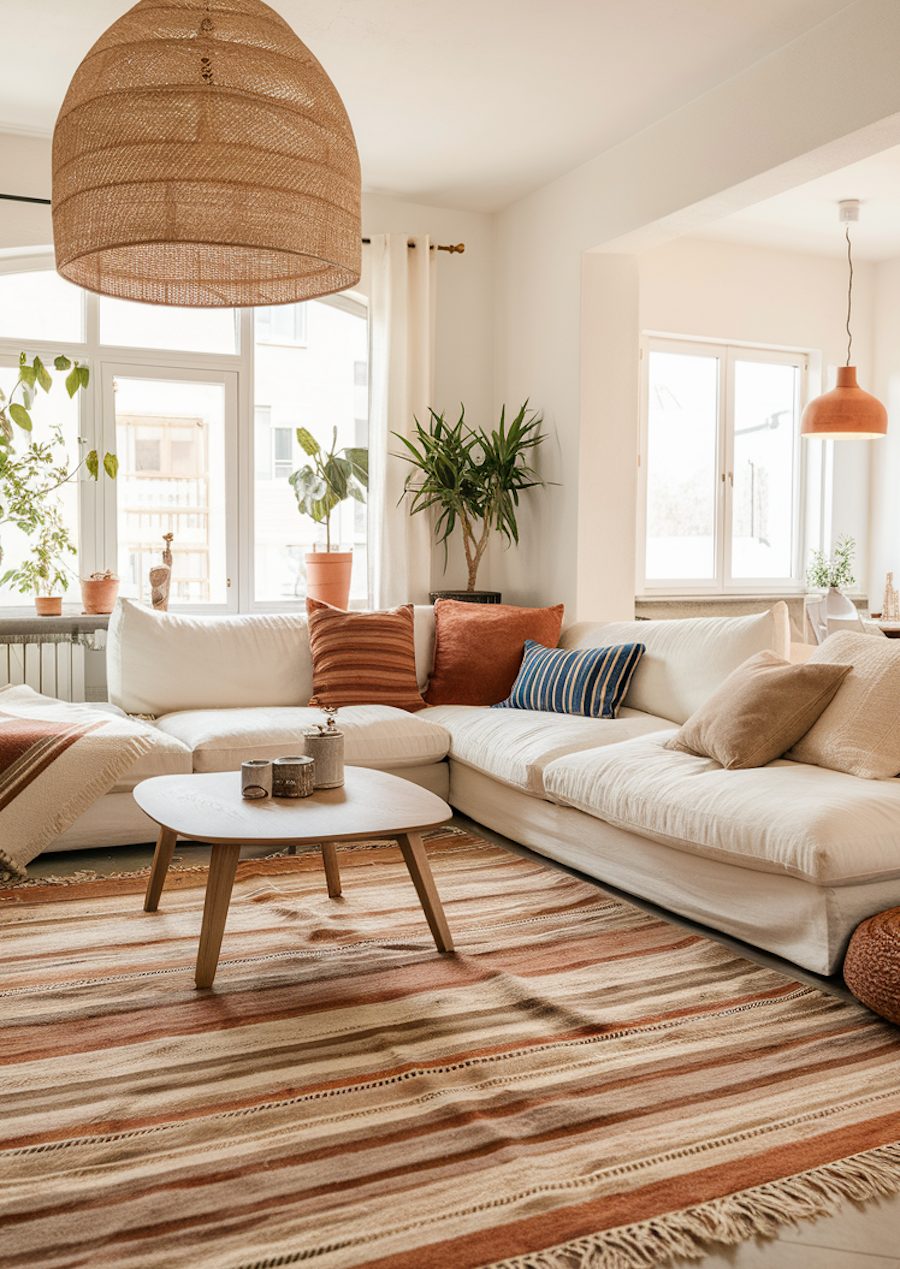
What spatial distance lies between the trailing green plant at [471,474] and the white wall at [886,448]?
2.56 m

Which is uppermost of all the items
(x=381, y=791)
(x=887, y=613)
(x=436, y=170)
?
(x=436, y=170)

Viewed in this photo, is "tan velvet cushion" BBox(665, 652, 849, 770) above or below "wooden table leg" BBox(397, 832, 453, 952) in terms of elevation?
above

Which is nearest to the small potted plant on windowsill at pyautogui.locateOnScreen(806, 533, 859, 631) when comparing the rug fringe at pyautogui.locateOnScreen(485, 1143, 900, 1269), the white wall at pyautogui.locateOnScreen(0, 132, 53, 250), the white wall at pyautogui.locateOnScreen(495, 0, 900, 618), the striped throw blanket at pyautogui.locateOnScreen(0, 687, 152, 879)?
the white wall at pyautogui.locateOnScreen(495, 0, 900, 618)

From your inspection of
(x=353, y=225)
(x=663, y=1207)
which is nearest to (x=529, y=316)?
(x=353, y=225)

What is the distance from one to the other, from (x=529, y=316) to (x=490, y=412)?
0.59 meters

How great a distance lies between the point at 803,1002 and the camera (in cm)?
238

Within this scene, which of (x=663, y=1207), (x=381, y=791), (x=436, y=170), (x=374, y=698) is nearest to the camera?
(x=663, y=1207)

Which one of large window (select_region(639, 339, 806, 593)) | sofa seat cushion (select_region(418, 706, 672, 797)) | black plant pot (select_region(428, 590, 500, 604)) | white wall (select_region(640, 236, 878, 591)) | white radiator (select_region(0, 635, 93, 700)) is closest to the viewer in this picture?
sofa seat cushion (select_region(418, 706, 672, 797))

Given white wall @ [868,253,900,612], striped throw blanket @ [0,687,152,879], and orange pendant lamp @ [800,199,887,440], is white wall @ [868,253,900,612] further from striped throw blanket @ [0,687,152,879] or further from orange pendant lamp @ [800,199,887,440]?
striped throw blanket @ [0,687,152,879]

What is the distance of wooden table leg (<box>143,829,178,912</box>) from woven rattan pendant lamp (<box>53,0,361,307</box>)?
4.98 feet

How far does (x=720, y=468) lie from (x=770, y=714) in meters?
3.62

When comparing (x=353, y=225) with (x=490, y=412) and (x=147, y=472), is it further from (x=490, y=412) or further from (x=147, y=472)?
(x=490, y=412)

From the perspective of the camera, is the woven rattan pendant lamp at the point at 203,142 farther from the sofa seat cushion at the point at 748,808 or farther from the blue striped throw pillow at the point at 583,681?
the blue striped throw pillow at the point at 583,681

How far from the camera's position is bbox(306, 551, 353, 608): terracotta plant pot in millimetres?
5113
